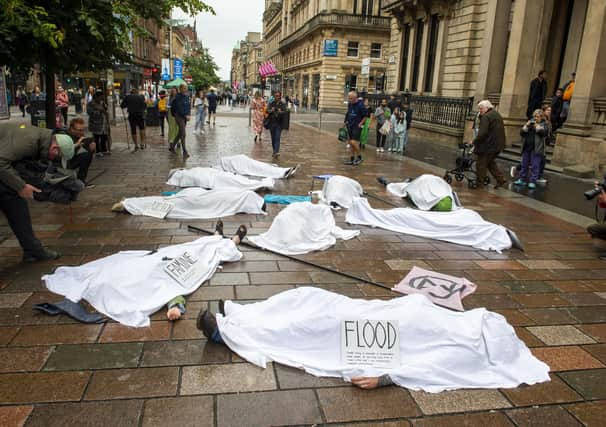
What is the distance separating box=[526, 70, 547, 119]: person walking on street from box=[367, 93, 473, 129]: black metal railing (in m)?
3.75

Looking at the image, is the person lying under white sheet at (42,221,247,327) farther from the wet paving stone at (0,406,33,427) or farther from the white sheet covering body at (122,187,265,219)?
the white sheet covering body at (122,187,265,219)

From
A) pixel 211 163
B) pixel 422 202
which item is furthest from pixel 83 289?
pixel 211 163

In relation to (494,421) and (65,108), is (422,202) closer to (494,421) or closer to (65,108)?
(494,421)

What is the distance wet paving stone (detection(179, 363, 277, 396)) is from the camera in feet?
9.86

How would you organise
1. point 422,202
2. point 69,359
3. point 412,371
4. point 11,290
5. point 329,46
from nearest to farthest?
point 412,371, point 69,359, point 11,290, point 422,202, point 329,46

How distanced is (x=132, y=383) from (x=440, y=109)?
815 inches

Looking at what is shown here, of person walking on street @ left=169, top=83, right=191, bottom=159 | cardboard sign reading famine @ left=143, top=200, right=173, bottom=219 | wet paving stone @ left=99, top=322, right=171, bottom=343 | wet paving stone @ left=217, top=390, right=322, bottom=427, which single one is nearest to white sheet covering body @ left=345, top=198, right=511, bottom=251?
cardboard sign reading famine @ left=143, top=200, right=173, bottom=219

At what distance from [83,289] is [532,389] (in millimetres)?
3573

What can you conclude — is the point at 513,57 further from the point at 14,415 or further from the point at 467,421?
the point at 14,415

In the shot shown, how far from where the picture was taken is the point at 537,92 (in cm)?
1557

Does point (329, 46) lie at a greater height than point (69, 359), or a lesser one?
greater

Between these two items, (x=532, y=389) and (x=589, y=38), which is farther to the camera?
(x=589, y=38)

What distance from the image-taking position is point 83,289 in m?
4.09

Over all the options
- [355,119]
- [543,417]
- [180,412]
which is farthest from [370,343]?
[355,119]
